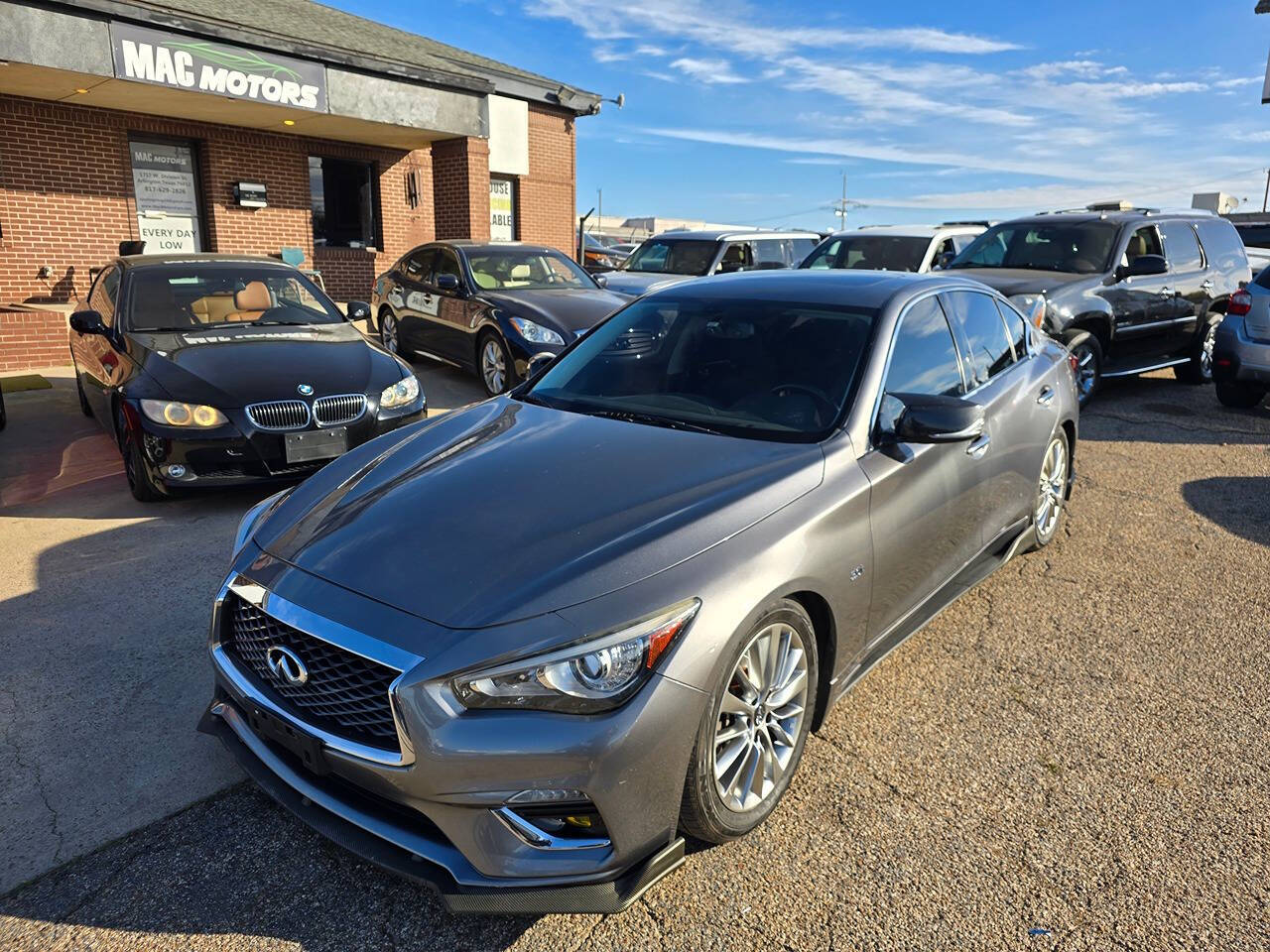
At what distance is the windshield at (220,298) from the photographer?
22.1 feet

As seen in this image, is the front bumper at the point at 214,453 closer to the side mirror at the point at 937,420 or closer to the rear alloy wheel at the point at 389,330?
the side mirror at the point at 937,420

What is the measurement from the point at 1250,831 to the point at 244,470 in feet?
17.2

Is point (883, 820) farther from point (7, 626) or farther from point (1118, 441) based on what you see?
point (1118, 441)

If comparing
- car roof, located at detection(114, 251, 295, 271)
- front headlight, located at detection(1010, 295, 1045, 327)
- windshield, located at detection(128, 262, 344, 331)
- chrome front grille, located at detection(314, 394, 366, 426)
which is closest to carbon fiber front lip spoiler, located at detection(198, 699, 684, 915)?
chrome front grille, located at detection(314, 394, 366, 426)

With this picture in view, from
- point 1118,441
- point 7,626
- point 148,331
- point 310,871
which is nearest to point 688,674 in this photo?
point 310,871

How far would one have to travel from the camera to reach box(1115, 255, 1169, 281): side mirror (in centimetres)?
889

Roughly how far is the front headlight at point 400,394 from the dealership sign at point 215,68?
655 centimetres

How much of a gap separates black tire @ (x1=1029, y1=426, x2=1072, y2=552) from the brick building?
33.7 feet

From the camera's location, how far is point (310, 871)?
2.59 m

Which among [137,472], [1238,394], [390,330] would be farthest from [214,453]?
[1238,394]

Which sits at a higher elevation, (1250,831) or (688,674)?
(688,674)

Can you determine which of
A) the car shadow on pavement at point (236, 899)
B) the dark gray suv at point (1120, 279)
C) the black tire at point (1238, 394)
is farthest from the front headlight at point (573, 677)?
the black tire at point (1238, 394)

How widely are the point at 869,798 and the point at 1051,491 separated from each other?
2.88 metres

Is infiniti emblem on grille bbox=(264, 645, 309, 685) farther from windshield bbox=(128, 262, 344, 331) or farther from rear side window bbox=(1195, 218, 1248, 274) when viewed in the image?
rear side window bbox=(1195, 218, 1248, 274)
